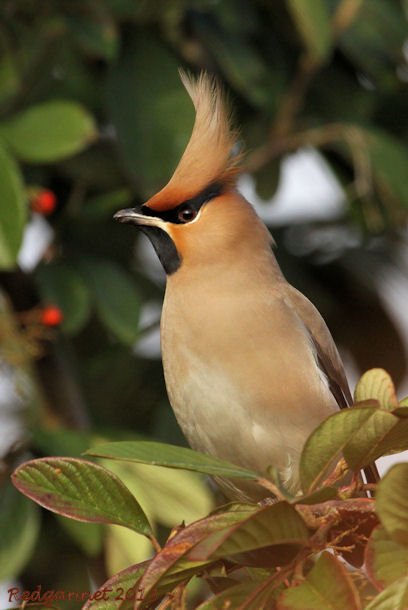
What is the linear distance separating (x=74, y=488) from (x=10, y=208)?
1222 millimetres

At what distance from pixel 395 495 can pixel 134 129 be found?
7.05 feet

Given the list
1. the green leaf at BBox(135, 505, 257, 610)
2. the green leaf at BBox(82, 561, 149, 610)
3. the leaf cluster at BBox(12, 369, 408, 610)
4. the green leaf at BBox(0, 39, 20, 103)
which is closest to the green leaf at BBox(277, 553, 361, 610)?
the leaf cluster at BBox(12, 369, 408, 610)

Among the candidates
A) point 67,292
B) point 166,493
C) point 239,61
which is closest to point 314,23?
point 239,61

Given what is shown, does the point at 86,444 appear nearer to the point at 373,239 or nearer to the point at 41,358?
the point at 41,358

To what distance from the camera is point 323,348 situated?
125 inches

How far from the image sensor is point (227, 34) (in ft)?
11.8

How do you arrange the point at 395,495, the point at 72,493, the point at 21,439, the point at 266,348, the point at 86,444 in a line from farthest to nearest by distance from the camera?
1. the point at 21,439
2. the point at 86,444
3. the point at 266,348
4. the point at 72,493
5. the point at 395,495

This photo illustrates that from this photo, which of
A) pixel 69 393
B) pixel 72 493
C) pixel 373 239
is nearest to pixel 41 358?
pixel 69 393

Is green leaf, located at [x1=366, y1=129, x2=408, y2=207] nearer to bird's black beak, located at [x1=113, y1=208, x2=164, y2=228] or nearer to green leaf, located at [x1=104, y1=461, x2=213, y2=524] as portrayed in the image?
bird's black beak, located at [x1=113, y1=208, x2=164, y2=228]

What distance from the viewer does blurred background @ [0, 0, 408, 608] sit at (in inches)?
128

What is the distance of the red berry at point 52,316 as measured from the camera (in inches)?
131

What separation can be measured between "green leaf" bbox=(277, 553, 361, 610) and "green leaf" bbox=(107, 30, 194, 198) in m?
1.93

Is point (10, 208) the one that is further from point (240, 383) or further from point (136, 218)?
point (240, 383)

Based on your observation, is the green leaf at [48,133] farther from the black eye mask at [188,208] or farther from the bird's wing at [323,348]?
the bird's wing at [323,348]
